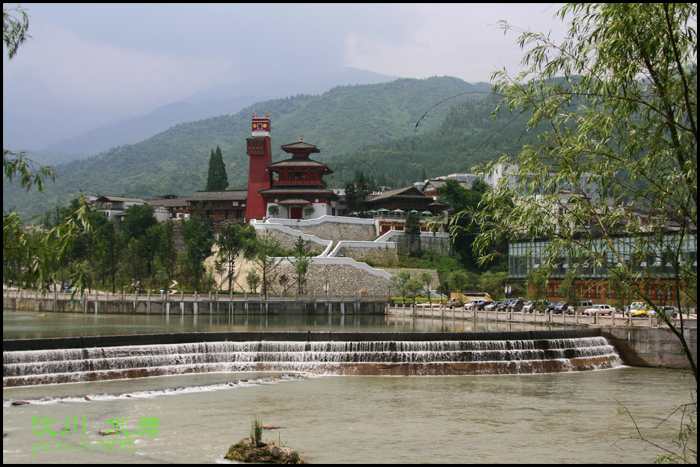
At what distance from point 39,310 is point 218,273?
15747 millimetres

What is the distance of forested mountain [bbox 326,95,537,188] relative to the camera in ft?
414

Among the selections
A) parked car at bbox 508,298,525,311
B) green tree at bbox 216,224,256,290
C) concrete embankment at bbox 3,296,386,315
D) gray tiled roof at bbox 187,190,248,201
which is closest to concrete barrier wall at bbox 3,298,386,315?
concrete embankment at bbox 3,296,386,315

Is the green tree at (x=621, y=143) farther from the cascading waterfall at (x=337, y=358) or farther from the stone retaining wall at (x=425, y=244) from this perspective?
the stone retaining wall at (x=425, y=244)

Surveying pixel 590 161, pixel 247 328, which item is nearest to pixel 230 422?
pixel 590 161

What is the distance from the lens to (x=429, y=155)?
473 feet

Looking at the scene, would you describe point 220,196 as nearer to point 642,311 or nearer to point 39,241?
point 642,311

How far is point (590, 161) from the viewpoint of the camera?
8.95 metres

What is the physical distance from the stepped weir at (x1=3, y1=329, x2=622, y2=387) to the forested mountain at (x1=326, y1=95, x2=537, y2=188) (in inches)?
3427

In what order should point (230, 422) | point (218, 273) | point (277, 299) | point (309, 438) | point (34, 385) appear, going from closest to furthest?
point (309, 438), point (230, 422), point (34, 385), point (277, 299), point (218, 273)

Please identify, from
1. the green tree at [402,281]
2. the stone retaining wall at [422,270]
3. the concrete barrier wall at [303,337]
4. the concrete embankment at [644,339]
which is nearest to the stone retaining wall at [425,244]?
the stone retaining wall at [422,270]

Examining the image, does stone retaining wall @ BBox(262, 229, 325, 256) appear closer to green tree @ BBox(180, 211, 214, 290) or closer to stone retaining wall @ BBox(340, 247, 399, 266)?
stone retaining wall @ BBox(340, 247, 399, 266)

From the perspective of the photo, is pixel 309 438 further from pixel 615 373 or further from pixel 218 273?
pixel 218 273

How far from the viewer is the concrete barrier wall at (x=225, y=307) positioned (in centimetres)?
4462

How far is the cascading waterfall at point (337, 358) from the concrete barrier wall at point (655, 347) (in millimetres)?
2067
